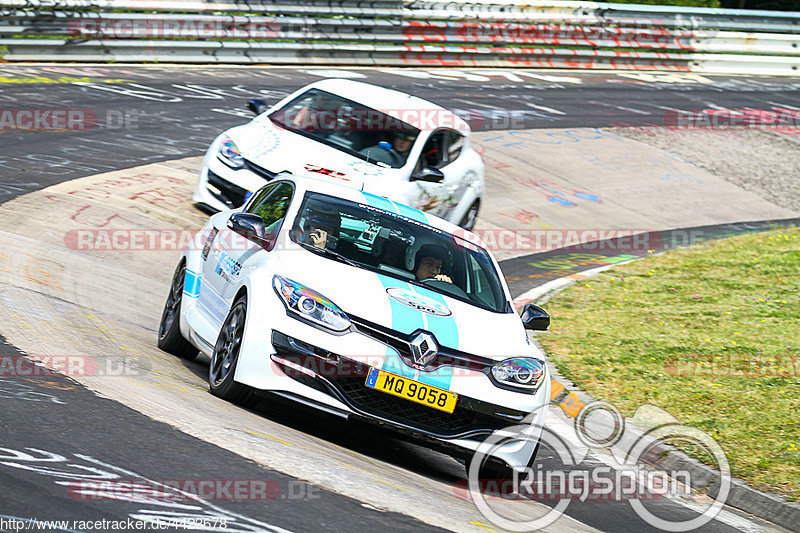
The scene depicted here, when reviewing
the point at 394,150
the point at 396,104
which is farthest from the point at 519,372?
the point at 396,104

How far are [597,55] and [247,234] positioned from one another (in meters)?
25.3

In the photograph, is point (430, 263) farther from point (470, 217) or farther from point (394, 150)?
point (470, 217)

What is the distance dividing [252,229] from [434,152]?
626 centimetres

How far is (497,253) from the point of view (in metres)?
15.1

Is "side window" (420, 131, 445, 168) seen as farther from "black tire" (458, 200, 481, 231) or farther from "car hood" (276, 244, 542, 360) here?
"car hood" (276, 244, 542, 360)

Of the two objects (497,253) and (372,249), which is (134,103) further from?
(372,249)

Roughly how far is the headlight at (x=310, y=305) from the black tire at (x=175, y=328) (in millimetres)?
1850

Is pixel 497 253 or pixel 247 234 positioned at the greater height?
pixel 247 234

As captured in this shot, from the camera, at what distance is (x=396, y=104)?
13.4 metres

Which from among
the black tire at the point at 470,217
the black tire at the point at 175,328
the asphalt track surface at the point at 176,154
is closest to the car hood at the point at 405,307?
the asphalt track surface at the point at 176,154

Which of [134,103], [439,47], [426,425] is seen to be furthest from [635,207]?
[426,425]

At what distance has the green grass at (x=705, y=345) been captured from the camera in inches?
328
